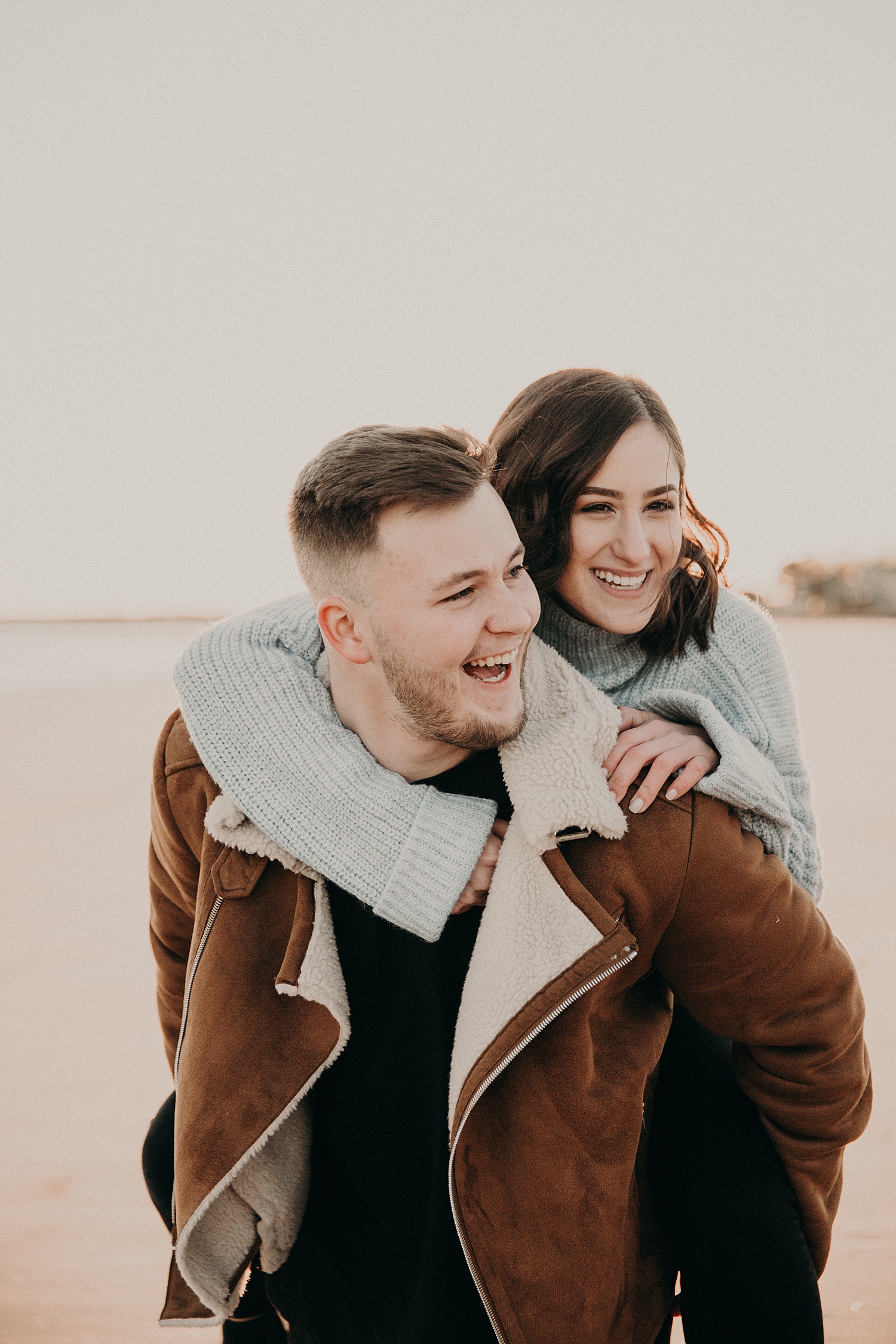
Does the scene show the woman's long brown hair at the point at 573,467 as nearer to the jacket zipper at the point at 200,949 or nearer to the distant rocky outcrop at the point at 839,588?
the jacket zipper at the point at 200,949

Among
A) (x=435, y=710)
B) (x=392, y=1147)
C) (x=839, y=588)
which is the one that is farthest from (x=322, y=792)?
(x=839, y=588)

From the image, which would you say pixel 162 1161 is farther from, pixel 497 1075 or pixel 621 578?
pixel 621 578

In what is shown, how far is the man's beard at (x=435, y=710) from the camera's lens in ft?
5.95

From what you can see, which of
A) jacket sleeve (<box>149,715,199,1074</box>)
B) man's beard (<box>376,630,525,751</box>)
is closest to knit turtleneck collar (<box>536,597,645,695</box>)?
man's beard (<box>376,630,525,751</box>)

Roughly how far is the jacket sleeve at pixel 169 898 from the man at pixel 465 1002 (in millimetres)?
17

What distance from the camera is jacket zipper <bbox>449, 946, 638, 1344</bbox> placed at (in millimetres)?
1542

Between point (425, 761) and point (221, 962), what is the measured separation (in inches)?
22.7

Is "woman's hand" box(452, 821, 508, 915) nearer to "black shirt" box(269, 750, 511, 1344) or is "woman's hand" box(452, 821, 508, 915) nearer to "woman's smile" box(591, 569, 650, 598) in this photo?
"black shirt" box(269, 750, 511, 1344)

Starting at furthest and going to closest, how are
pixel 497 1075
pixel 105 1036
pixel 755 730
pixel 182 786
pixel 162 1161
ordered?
pixel 105 1036 → pixel 755 730 → pixel 162 1161 → pixel 182 786 → pixel 497 1075

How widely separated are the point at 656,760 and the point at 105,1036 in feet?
12.5

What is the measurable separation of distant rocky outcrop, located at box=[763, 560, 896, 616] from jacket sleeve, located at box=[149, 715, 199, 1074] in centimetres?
3770

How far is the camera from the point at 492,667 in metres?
1.88

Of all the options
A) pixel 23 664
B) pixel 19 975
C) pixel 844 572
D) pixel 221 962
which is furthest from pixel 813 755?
pixel 844 572

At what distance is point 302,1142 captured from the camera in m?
1.91
